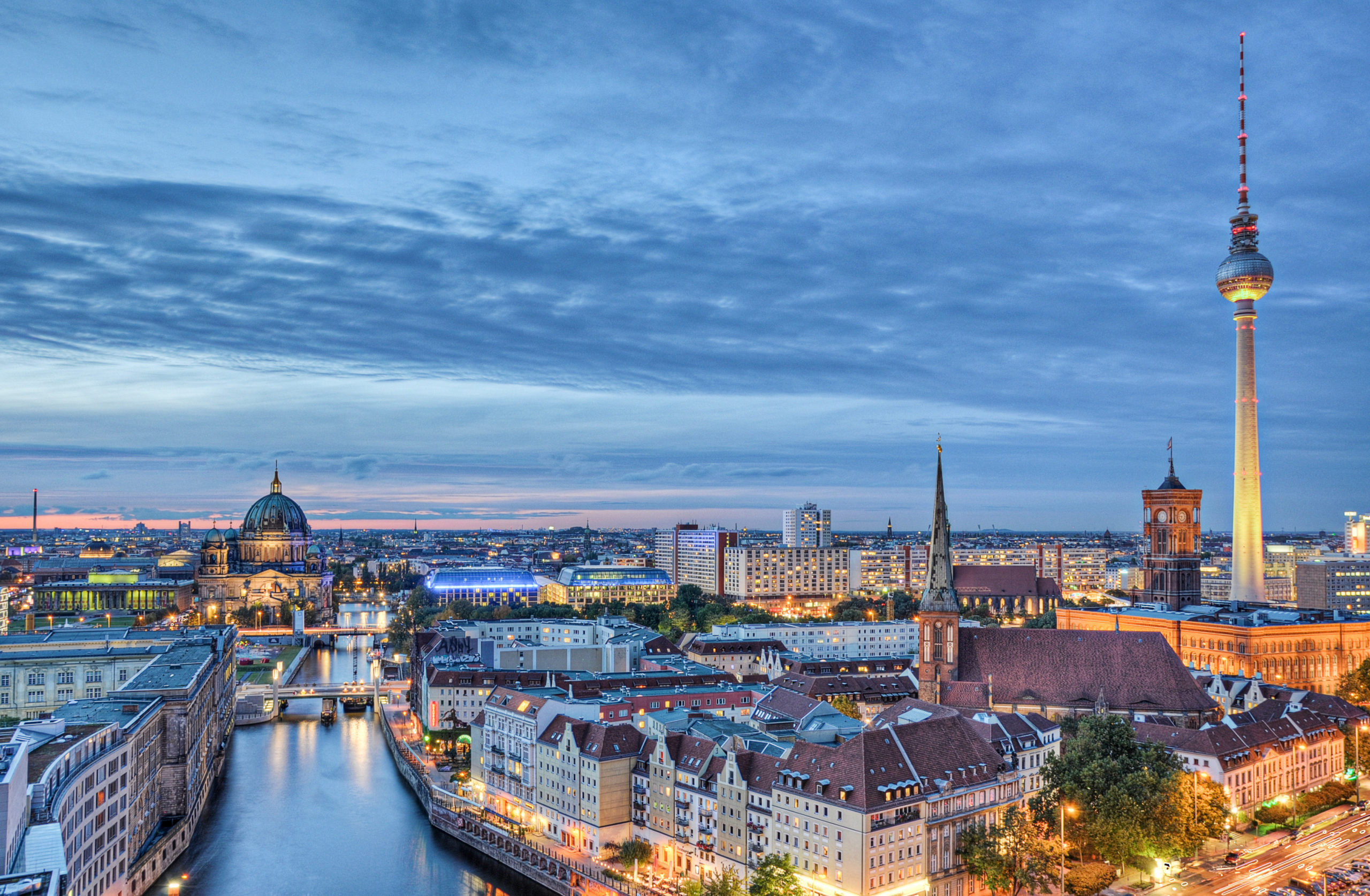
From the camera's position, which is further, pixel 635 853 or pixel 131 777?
pixel 635 853

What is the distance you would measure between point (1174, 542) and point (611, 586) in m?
67.1

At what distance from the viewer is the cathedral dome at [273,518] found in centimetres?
13575

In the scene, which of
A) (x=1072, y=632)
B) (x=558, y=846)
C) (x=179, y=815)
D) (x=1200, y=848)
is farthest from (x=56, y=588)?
(x=1200, y=848)

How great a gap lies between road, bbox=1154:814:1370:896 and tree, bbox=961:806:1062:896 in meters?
3.70

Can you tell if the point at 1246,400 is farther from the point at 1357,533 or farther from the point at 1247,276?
the point at 1357,533

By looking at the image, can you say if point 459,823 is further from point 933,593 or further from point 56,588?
point 56,588

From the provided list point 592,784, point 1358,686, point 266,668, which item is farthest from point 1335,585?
point 266,668

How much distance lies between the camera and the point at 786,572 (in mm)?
129500

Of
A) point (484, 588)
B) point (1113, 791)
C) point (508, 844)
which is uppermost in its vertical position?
point (1113, 791)

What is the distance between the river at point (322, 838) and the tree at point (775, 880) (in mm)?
11214

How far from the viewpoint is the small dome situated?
277 ft

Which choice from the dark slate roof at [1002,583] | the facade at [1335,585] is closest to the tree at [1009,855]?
the dark slate roof at [1002,583]

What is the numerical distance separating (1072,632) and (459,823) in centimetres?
2916

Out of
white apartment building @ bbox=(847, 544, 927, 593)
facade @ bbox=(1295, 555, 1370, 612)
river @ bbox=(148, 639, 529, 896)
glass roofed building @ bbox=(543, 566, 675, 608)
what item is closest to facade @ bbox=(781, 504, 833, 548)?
white apartment building @ bbox=(847, 544, 927, 593)
